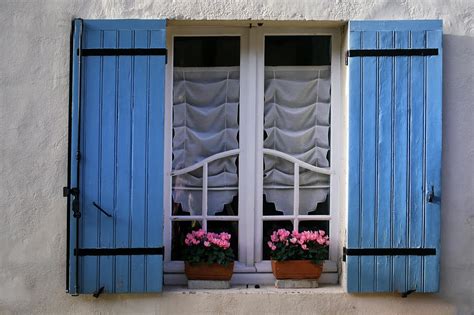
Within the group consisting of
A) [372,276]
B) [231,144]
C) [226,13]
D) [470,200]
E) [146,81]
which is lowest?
[372,276]

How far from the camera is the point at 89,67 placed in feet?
17.0

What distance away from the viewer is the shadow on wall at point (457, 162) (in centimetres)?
530

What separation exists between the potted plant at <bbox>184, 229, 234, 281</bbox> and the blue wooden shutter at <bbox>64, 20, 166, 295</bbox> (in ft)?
0.73

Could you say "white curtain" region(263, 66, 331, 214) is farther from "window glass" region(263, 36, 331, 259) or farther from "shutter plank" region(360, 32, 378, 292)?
"shutter plank" region(360, 32, 378, 292)

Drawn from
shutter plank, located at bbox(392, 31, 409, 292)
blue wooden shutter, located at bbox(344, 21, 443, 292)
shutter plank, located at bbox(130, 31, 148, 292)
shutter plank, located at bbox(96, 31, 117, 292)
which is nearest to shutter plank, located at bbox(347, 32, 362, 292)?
blue wooden shutter, located at bbox(344, 21, 443, 292)

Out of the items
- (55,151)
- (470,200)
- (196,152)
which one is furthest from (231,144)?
(470,200)

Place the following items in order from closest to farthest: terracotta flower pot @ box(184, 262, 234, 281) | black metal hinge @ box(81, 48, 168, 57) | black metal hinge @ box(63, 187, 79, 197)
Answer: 1. black metal hinge @ box(63, 187, 79, 197)
2. black metal hinge @ box(81, 48, 168, 57)
3. terracotta flower pot @ box(184, 262, 234, 281)

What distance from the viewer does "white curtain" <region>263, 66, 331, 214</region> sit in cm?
554

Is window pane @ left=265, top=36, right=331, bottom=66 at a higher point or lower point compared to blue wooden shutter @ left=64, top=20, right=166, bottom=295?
higher

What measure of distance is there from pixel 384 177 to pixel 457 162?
1.62 ft

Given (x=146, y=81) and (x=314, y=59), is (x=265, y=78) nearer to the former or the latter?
(x=314, y=59)

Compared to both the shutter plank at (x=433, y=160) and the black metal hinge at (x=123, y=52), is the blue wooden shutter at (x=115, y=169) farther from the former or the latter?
the shutter plank at (x=433, y=160)

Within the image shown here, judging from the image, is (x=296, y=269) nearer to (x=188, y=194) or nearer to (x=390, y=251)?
(x=390, y=251)

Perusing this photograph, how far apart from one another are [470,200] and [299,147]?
3.76 feet
